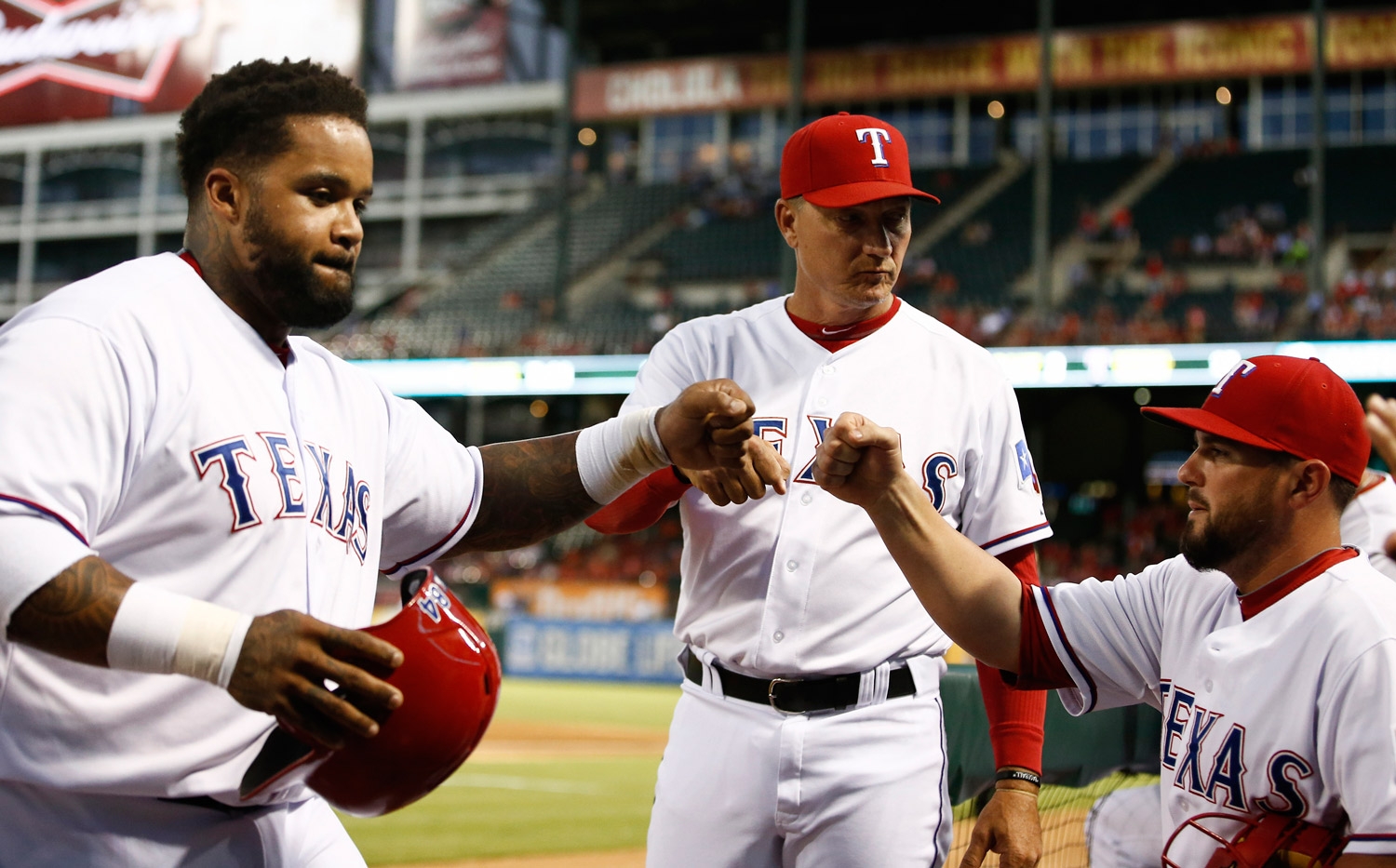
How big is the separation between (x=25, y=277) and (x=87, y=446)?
1652 inches

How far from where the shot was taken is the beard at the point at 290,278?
208cm

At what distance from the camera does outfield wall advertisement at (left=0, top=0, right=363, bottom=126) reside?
28.6 m

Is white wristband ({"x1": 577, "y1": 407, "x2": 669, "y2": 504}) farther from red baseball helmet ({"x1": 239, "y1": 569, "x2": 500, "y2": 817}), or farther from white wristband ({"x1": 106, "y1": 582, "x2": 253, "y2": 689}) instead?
white wristband ({"x1": 106, "y1": 582, "x2": 253, "y2": 689})

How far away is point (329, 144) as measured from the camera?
82.8 inches

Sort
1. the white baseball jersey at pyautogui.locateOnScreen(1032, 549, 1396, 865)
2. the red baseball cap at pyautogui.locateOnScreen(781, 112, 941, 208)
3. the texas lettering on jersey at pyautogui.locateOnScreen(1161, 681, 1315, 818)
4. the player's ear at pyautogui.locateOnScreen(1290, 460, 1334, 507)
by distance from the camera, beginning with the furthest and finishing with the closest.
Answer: the red baseball cap at pyautogui.locateOnScreen(781, 112, 941, 208) < the player's ear at pyautogui.locateOnScreen(1290, 460, 1334, 507) < the texas lettering on jersey at pyautogui.locateOnScreen(1161, 681, 1315, 818) < the white baseball jersey at pyautogui.locateOnScreen(1032, 549, 1396, 865)

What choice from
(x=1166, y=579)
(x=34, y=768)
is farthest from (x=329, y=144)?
(x=1166, y=579)

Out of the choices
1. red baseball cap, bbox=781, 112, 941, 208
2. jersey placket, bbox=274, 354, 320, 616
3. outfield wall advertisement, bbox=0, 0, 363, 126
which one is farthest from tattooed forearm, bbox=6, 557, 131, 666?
outfield wall advertisement, bbox=0, 0, 363, 126

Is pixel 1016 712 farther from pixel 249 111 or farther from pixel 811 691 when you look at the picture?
pixel 249 111

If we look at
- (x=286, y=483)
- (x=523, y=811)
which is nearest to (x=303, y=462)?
(x=286, y=483)

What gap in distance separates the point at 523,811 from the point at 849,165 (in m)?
6.17

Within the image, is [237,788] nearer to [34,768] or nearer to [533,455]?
[34,768]

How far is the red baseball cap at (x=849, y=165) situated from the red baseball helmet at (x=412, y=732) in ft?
4.01

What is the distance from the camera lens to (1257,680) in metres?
2.23

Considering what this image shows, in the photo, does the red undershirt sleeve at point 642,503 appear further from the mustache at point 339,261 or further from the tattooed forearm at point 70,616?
the tattooed forearm at point 70,616
